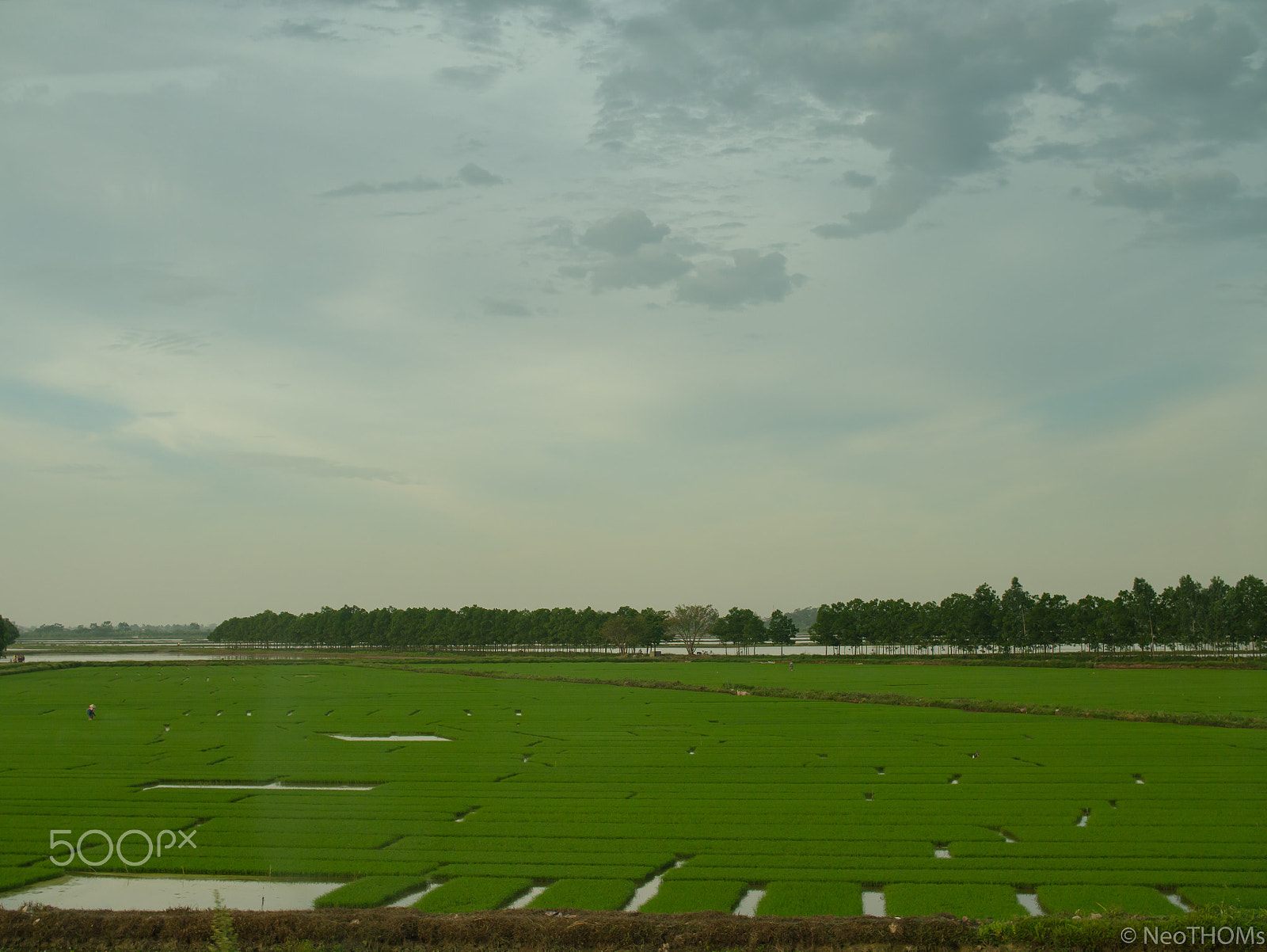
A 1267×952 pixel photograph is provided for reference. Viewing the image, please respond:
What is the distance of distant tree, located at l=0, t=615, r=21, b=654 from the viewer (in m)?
145

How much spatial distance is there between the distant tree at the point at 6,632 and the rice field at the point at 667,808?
11577 centimetres

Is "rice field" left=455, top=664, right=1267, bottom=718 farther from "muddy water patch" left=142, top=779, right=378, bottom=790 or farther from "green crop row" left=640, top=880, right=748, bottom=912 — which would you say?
"muddy water patch" left=142, top=779, right=378, bottom=790

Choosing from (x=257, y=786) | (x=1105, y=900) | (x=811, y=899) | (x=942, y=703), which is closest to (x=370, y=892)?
(x=811, y=899)

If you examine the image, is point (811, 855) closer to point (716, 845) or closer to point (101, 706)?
point (716, 845)

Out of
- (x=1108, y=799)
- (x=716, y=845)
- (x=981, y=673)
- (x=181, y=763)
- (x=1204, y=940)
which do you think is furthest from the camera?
(x=981, y=673)

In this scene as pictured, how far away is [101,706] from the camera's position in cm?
6384

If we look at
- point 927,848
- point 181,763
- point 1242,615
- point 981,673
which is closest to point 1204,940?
point 927,848

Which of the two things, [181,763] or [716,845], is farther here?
[181,763]

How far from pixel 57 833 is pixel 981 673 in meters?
90.2

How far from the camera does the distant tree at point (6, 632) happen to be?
5721 inches

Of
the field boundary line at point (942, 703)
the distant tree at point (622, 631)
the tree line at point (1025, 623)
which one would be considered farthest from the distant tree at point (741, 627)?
the field boundary line at point (942, 703)

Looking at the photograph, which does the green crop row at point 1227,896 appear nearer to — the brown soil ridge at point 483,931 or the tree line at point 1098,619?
the brown soil ridge at point 483,931

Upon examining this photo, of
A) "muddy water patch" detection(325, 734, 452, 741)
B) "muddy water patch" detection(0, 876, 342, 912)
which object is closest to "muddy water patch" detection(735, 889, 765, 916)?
"muddy water patch" detection(0, 876, 342, 912)

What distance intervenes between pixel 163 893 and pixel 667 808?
14502 millimetres
